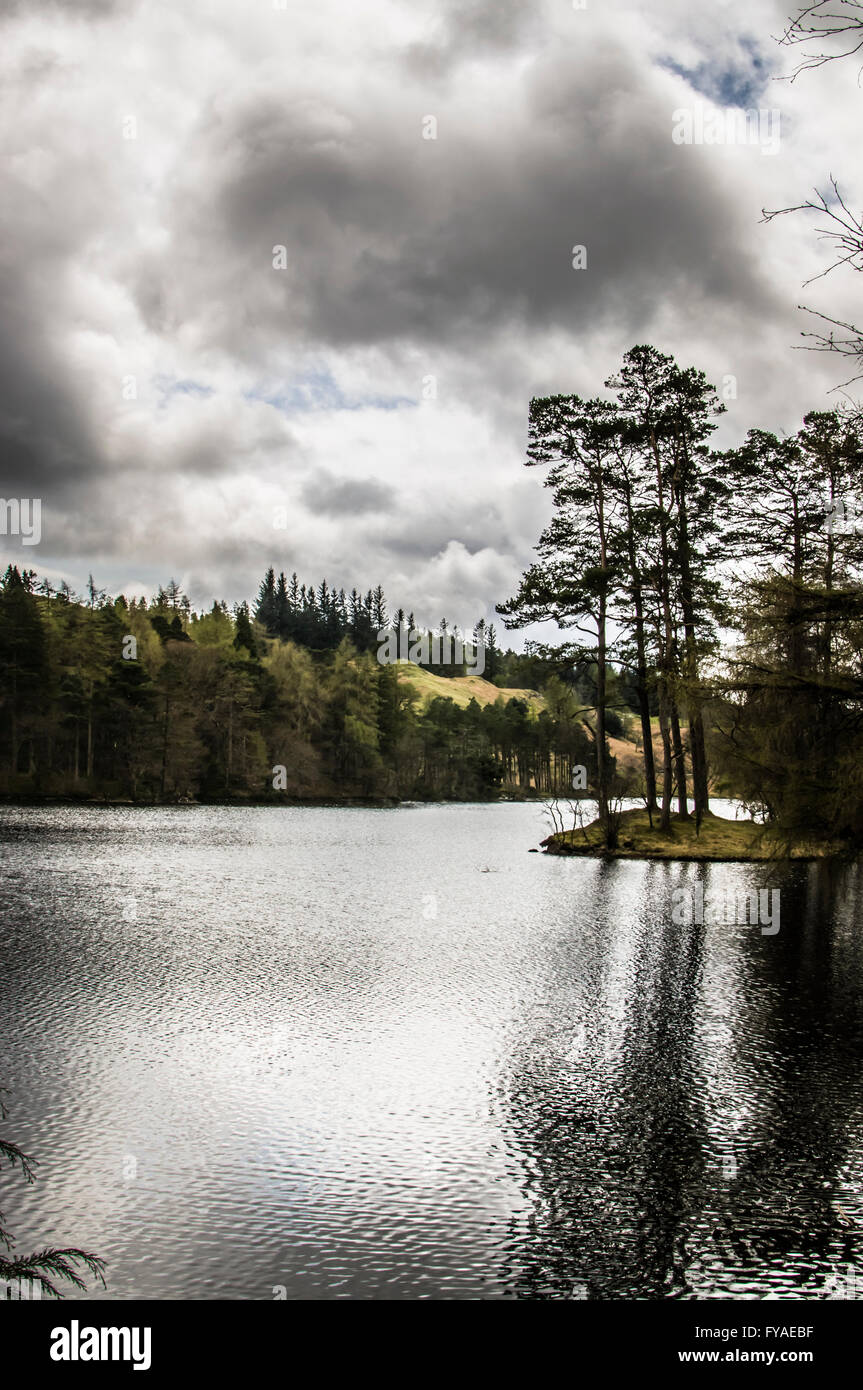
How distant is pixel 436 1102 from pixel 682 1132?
209cm

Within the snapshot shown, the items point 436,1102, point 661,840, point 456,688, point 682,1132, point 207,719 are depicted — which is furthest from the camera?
point 456,688

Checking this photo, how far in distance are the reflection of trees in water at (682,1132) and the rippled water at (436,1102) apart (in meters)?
0.03

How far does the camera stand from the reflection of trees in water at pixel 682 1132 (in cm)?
535

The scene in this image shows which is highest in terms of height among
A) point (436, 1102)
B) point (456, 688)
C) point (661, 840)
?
point (456, 688)

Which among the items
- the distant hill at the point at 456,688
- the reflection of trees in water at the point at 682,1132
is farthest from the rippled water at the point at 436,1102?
the distant hill at the point at 456,688

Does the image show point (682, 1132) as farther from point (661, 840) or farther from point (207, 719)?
point (207, 719)

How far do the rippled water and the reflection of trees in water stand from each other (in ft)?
0.09

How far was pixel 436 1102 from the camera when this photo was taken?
8062 millimetres

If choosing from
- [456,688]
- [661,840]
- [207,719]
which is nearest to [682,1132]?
[661,840]

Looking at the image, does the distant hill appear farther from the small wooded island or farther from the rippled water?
the rippled water

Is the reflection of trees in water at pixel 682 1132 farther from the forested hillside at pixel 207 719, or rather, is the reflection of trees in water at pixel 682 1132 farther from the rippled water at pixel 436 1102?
the forested hillside at pixel 207 719

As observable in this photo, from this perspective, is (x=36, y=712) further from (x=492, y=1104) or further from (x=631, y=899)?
(x=492, y=1104)

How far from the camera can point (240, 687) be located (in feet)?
271
